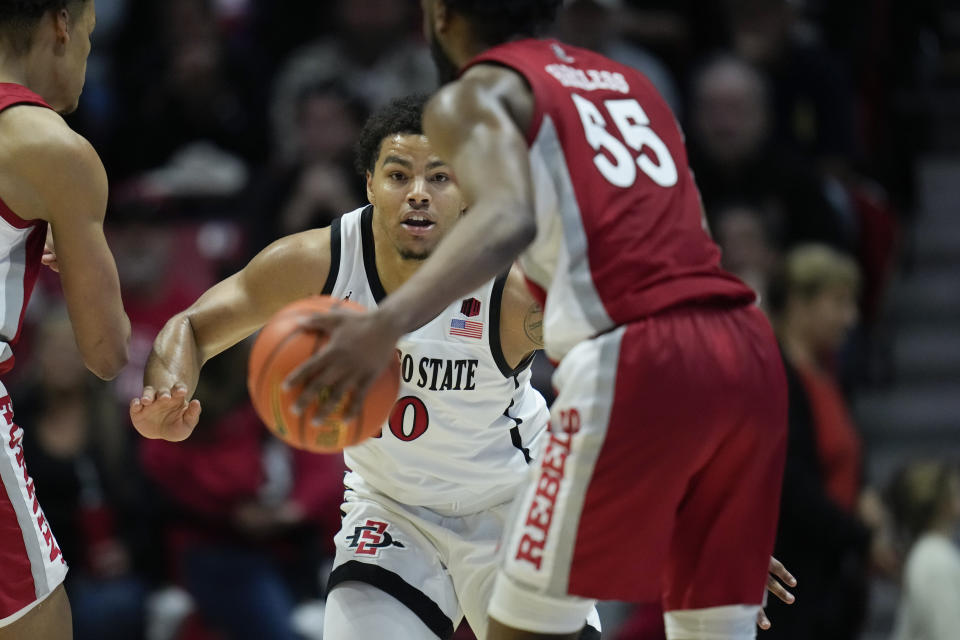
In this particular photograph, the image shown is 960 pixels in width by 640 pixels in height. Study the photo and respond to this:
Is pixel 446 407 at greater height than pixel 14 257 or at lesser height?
lesser

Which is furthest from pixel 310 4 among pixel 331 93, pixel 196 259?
pixel 196 259

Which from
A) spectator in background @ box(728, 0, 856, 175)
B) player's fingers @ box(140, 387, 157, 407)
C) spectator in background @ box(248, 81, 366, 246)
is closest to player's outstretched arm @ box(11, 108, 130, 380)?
player's fingers @ box(140, 387, 157, 407)

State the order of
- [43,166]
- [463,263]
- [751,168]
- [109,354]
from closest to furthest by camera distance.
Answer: [463,263]
[43,166]
[109,354]
[751,168]

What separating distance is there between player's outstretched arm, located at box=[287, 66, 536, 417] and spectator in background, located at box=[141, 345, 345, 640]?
4.21 m

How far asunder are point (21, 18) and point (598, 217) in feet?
5.47

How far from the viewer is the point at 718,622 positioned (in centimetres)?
347

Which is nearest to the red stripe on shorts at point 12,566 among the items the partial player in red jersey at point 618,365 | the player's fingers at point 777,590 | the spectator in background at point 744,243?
the partial player in red jersey at point 618,365

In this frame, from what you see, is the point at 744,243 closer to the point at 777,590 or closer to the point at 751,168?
the point at 751,168

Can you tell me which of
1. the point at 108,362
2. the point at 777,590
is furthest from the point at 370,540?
the point at 777,590

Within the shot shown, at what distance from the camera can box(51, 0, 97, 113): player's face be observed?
12.8 feet

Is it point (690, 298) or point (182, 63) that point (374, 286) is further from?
point (182, 63)

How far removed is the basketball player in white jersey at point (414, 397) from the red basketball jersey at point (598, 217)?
0.84 m

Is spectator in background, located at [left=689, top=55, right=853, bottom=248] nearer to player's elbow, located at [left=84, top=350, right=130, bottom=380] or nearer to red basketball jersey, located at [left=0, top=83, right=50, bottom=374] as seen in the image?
player's elbow, located at [left=84, top=350, right=130, bottom=380]

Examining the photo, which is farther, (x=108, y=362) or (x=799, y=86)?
(x=799, y=86)
